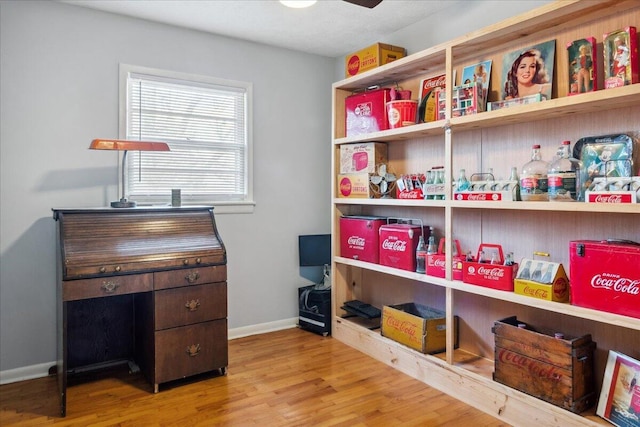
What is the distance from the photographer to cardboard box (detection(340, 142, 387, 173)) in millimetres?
3395

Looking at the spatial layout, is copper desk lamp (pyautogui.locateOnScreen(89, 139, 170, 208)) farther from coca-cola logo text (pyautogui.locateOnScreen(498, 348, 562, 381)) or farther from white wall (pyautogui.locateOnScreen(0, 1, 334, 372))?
coca-cola logo text (pyautogui.locateOnScreen(498, 348, 562, 381))

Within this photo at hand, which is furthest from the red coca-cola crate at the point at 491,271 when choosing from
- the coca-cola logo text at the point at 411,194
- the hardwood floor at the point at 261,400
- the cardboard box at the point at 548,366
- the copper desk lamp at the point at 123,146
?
the copper desk lamp at the point at 123,146

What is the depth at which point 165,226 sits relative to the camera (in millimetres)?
2820

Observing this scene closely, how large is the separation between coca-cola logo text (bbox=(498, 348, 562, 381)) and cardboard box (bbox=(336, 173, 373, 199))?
1.47 meters

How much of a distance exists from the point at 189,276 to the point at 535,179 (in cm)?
206

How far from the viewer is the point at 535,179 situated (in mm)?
2248

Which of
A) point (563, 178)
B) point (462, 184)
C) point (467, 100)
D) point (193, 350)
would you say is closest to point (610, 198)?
point (563, 178)

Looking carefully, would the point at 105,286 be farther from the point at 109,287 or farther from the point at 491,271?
the point at 491,271

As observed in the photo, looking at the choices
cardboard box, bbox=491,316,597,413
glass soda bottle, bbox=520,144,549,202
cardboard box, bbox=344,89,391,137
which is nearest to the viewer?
cardboard box, bbox=491,316,597,413

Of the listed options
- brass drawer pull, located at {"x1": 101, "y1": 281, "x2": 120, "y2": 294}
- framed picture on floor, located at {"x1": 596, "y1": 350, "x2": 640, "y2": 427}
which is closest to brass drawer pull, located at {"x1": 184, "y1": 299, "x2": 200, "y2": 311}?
brass drawer pull, located at {"x1": 101, "y1": 281, "x2": 120, "y2": 294}

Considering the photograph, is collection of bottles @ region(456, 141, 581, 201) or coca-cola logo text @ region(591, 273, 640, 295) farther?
collection of bottles @ region(456, 141, 581, 201)

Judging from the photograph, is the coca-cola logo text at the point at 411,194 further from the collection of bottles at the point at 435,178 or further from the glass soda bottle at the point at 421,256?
the glass soda bottle at the point at 421,256

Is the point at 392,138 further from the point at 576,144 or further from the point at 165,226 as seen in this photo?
the point at 165,226

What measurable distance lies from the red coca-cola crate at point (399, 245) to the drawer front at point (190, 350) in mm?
1222
